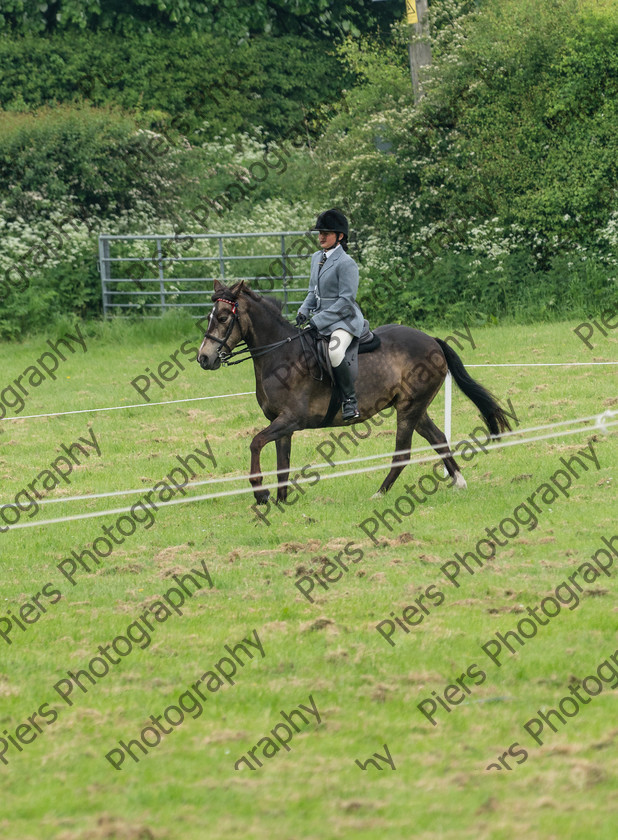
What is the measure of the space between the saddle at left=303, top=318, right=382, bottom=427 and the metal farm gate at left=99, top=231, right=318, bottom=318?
1177 centimetres

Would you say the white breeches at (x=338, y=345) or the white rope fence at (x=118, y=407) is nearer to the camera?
the white breeches at (x=338, y=345)

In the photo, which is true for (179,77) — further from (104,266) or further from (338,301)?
(338,301)

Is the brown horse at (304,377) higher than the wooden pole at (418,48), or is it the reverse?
the wooden pole at (418,48)

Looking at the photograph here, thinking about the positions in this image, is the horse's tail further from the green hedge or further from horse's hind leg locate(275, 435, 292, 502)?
the green hedge

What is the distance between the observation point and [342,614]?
7691 mm

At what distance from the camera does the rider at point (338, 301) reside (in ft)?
35.0

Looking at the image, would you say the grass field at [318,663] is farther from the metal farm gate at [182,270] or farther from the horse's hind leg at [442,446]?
the metal farm gate at [182,270]

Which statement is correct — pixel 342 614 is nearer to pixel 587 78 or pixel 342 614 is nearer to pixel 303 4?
pixel 587 78

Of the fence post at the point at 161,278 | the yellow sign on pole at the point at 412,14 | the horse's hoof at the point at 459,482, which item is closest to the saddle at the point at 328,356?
the horse's hoof at the point at 459,482

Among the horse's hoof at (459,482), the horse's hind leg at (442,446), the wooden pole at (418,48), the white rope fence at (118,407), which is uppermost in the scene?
the wooden pole at (418,48)

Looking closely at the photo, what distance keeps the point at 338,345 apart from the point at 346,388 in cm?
42

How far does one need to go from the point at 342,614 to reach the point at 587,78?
17.2 meters

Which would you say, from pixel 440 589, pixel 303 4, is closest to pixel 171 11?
pixel 303 4

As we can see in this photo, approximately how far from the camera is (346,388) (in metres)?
10.8
